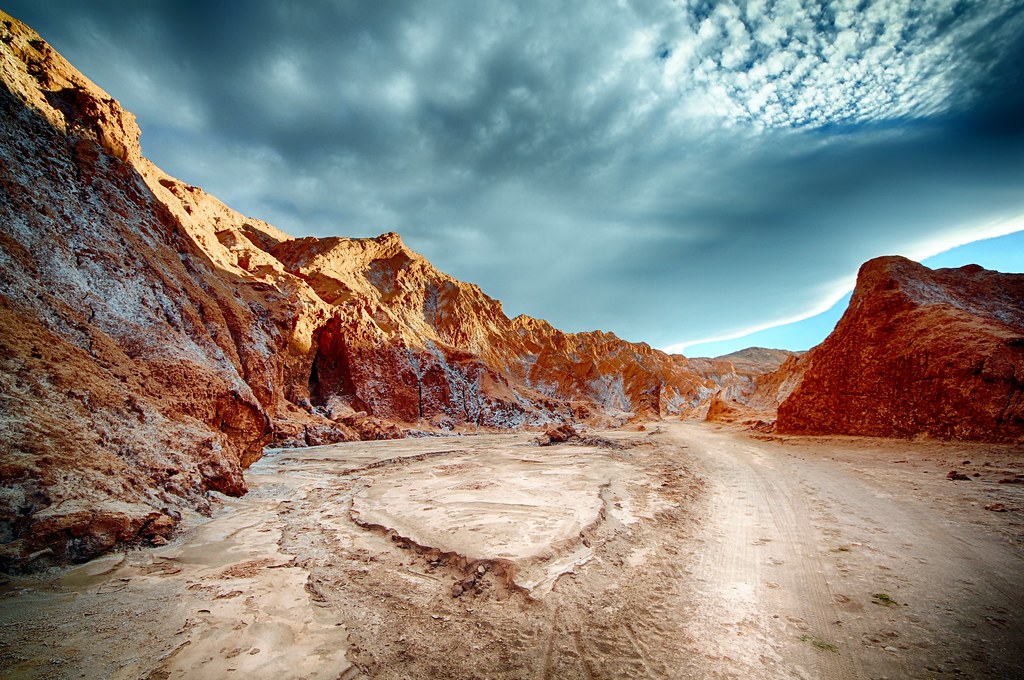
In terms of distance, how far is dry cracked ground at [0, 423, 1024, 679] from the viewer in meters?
3.04

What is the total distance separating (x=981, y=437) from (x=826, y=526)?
1044 centimetres

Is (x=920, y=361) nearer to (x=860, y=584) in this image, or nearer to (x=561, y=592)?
(x=860, y=584)

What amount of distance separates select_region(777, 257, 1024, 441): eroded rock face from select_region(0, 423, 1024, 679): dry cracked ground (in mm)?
5558

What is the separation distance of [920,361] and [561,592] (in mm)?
17744

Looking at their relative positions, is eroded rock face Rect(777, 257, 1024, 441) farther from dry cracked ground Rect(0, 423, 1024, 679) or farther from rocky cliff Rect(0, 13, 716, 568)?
rocky cliff Rect(0, 13, 716, 568)

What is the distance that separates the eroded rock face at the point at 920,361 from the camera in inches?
447

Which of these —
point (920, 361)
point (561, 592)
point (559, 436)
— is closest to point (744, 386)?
point (559, 436)

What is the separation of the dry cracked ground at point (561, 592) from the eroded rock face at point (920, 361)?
5.56 meters

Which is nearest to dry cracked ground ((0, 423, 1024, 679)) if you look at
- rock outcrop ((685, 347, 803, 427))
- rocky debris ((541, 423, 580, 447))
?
rocky debris ((541, 423, 580, 447))

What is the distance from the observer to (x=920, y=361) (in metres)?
13.6

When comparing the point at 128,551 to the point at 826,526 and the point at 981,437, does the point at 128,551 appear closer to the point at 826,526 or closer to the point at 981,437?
the point at 826,526

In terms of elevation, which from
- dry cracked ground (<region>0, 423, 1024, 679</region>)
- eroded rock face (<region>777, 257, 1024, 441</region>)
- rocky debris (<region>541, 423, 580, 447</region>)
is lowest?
rocky debris (<region>541, 423, 580, 447</region>)

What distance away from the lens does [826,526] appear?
5.90 metres

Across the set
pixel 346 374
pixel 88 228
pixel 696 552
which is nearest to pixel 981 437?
pixel 696 552
